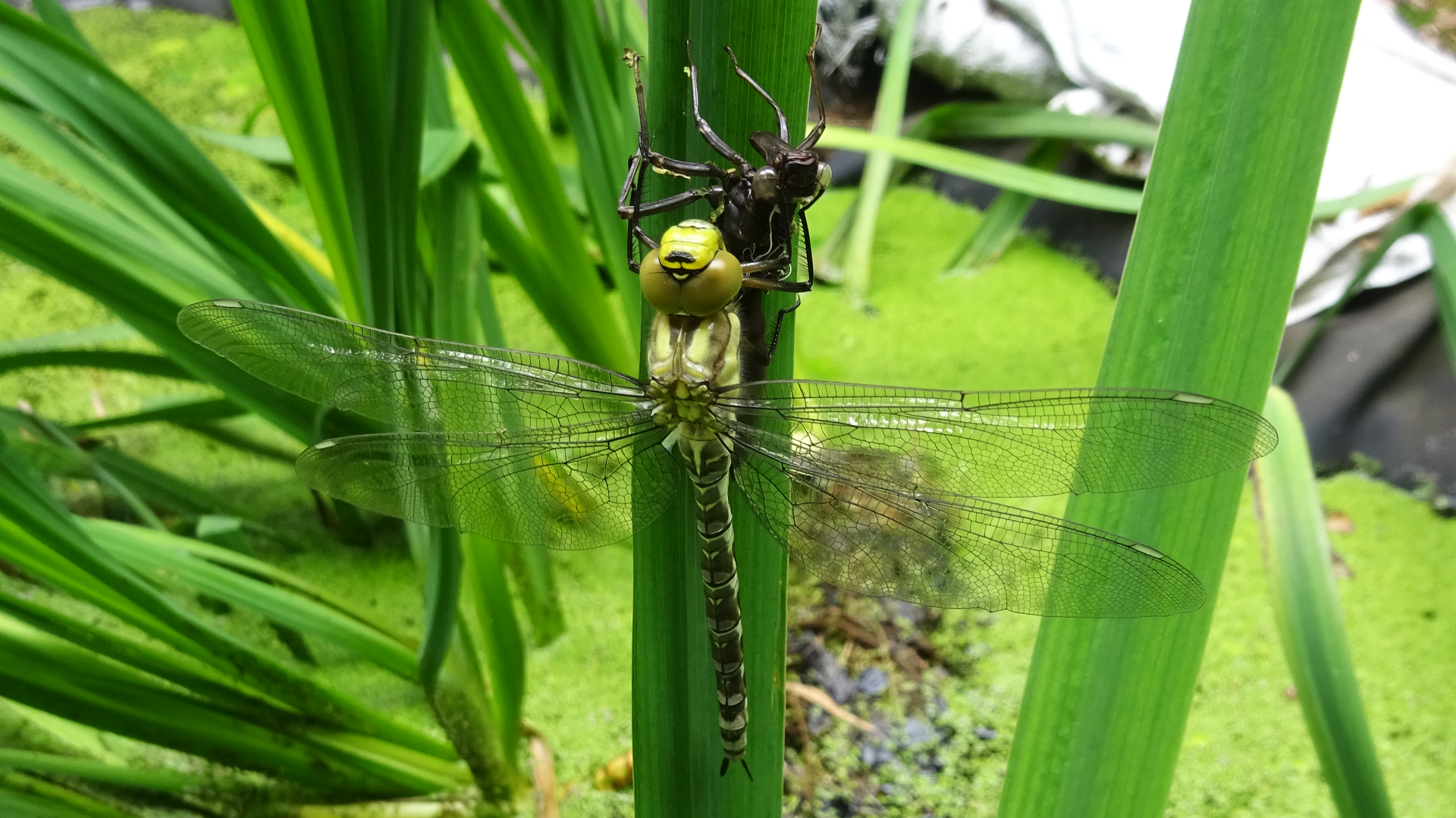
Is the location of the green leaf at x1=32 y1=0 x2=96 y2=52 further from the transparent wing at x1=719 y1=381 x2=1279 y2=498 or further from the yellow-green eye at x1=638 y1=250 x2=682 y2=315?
the transparent wing at x1=719 y1=381 x2=1279 y2=498

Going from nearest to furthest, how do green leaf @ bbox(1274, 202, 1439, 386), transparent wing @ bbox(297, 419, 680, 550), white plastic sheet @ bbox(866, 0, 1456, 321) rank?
1. transparent wing @ bbox(297, 419, 680, 550)
2. green leaf @ bbox(1274, 202, 1439, 386)
3. white plastic sheet @ bbox(866, 0, 1456, 321)

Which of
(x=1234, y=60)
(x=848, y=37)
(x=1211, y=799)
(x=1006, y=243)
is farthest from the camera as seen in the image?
(x=848, y=37)

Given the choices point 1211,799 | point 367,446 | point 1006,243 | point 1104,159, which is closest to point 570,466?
point 367,446

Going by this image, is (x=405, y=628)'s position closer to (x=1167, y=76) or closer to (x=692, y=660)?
(x=692, y=660)

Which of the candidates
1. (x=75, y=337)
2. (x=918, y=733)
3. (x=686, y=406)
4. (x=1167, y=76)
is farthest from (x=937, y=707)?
(x=1167, y=76)

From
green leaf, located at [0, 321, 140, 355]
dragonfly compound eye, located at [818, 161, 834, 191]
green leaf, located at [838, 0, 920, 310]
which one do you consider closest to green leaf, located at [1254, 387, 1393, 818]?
dragonfly compound eye, located at [818, 161, 834, 191]

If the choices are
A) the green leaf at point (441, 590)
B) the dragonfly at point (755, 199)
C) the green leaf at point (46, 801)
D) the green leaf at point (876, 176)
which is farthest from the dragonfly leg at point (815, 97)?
the green leaf at point (876, 176)

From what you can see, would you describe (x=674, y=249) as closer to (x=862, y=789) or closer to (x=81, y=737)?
(x=862, y=789)
